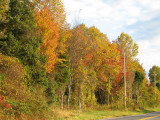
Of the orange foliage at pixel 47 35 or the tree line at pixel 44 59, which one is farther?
the orange foliage at pixel 47 35

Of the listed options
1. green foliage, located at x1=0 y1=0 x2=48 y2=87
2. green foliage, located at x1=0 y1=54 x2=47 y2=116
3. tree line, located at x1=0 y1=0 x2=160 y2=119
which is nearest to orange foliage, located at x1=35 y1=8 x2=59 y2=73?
tree line, located at x1=0 y1=0 x2=160 y2=119

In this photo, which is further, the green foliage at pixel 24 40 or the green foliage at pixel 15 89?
the green foliage at pixel 24 40

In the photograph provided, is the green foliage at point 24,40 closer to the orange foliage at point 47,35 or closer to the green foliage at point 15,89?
the green foliage at point 15,89

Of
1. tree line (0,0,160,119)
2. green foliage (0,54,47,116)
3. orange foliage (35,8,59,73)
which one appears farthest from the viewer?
orange foliage (35,8,59,73)

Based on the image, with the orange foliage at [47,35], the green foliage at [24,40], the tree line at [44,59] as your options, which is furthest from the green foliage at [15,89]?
the orange foliage at [47,35]

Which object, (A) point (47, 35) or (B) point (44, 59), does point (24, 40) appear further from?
(A) point (47, 35)

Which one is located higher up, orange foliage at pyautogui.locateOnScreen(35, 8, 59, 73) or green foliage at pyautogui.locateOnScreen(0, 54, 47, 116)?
orange foliage at pyautogui.locateOnScreen(35, 8, 59, 73)

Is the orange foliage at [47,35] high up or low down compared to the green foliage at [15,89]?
up

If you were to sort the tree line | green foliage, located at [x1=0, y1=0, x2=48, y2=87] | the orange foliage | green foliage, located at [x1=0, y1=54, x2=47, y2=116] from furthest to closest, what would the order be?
the orange foliage, green foliage, located at [x1=0, y1=0, x2=48, y2=87], the tree line, green foliage, located at [x1=0, y1=54, x2=47, y2=116]

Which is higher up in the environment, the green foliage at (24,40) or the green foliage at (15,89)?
the green foliage at (24,40)

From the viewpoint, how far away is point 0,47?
1627 cm

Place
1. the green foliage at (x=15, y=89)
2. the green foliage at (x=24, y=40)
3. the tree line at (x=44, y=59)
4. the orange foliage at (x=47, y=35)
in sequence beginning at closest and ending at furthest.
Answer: the green foliage at (x=15, y=89) → the tree line at (x=44, y=59) → the green foliage at (x=24, y=40) → the orange foliage at (x=47, y=35)

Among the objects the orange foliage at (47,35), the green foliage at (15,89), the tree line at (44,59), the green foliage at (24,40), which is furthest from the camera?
the orange foliage at (47,35)

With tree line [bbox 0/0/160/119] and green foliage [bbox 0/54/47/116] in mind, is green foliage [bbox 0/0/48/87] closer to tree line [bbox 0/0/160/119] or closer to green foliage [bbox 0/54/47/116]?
tree line [bbox 0/0/160/119]
